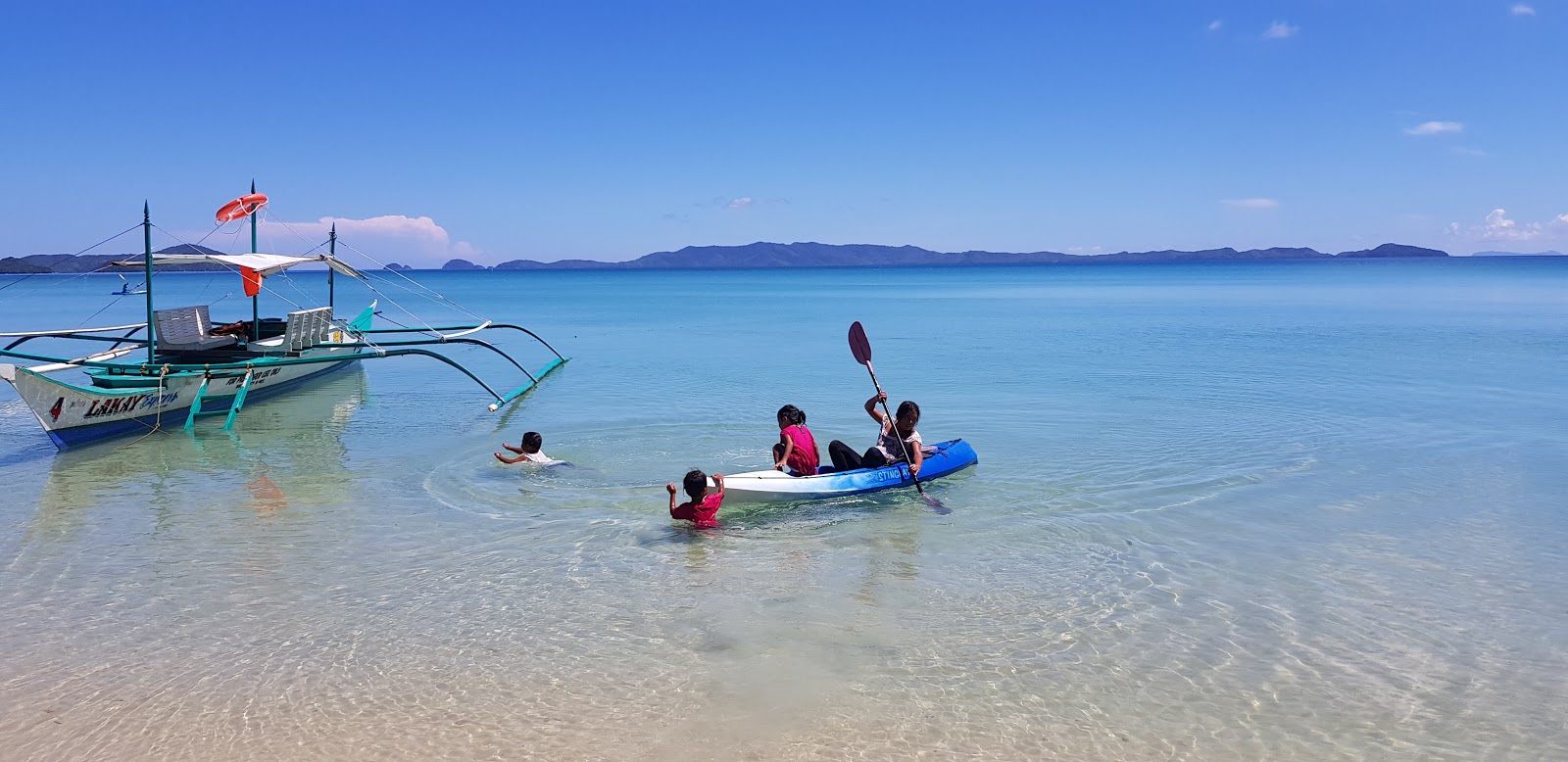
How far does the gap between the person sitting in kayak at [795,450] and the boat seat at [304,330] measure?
32.3ft

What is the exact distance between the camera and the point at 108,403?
43.5 feet

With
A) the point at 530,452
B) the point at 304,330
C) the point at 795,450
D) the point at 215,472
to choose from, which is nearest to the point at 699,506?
the point at 795,450

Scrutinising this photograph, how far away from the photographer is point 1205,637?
21.9 ft

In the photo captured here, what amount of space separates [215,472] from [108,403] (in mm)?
2759

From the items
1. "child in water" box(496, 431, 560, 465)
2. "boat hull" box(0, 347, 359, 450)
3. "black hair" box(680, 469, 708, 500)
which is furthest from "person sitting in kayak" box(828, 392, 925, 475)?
"boat hull" box(0, 347, 359, 450)

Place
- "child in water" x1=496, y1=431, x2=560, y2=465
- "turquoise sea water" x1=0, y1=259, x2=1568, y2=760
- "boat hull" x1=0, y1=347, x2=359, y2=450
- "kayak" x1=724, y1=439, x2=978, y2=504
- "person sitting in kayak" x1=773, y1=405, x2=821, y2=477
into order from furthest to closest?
"boat hull" x1=0, y1=347, x2=359, y2=450 < "child in water" x1=496, y1=431, x2=560, y2=465 < "person sitting in kayak" x1=773, y1=405, x2=821, y2=477 < "kayak" x1=724, y1=439, x2=978, y2=504 < "turquoise sea water" x1=0, y1=259, x2=1568, y2=760

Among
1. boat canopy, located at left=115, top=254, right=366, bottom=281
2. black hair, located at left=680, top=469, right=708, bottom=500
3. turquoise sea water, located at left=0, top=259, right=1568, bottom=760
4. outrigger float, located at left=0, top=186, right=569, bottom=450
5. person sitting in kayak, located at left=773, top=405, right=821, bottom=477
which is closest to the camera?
turquoise sea water, located at left=0, top=259, right=1568, bottom=760

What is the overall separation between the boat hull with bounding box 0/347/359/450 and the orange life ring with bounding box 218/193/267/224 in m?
3.02

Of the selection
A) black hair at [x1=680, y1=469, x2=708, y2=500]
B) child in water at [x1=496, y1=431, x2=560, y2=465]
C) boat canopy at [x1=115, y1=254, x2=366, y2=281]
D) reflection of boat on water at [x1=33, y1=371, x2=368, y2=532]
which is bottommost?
reflection of boat on water at [x1=33, y1=371, x2=368, y2=532]

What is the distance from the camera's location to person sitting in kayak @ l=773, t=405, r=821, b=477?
9.99 meters

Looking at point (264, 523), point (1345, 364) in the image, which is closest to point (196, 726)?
point (264, 523)

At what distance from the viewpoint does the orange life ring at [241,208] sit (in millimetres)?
17609

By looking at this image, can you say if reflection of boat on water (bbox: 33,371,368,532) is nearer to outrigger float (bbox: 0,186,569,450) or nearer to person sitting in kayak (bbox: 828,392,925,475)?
outrigger float (bbox: 0,186,569,450)

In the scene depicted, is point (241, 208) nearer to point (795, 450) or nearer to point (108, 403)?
point (108, 403)
